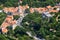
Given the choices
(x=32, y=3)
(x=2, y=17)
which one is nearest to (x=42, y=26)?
(x=2, y=17)

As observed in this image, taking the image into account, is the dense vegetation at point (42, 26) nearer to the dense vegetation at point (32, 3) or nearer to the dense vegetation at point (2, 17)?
the dense vegetation at point (2, 17)

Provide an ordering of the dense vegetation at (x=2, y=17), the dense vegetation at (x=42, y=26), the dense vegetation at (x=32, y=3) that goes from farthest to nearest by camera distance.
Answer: the dense vegetation at (x=32, y=3), the dense vegetation at (x=2, y=17), the dense vegetation at (x=42, y=26)

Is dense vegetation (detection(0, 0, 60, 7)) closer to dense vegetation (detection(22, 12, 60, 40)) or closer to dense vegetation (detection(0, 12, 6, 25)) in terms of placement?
dense vegetation (detection(0, 12, 6, 25))

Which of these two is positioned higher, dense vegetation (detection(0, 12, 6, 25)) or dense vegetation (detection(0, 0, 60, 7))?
dense vegetation (detection(0, 0, 60, 7))

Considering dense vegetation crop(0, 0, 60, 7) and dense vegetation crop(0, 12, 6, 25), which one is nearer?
dense vegetation crop(0, 12, 6, 25)

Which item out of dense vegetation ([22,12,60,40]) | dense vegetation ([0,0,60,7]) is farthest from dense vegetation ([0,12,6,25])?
dense vegetation ([0,0,60,7])

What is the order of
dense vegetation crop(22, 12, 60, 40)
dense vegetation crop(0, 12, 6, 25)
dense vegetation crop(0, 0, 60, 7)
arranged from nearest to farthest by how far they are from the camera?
1. dense vegetation crop(22, 12, 60, 40)
2. dense vegetation crop(0, 12, 6, 25)
3. dense vegetation crop(0, 0, 60, 7)

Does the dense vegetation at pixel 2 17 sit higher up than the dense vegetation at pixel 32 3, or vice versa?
the dense vegetation at pixel 32 3

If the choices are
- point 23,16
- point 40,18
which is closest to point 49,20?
point 40,18

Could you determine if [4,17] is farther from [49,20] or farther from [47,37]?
[47,37]

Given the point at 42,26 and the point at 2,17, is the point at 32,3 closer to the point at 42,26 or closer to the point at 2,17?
the point at 2,17

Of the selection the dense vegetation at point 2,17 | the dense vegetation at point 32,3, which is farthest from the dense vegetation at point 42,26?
the dense vegetation at point 32,3
